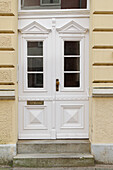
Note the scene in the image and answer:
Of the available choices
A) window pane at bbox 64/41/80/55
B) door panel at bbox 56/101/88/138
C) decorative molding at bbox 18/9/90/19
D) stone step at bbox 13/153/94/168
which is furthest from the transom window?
stone step at bbox 13/153/94/168

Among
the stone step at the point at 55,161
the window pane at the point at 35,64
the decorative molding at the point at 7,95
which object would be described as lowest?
the stone step at the point at 55,161

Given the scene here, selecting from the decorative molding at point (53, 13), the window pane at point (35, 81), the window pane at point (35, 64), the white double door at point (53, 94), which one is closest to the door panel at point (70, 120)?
the white double door at point (53, 94)

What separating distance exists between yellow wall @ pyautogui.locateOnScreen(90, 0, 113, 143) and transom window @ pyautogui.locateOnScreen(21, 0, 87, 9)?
19.1 inches

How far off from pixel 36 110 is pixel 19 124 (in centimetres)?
53

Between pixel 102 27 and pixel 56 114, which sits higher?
pixel 102 27

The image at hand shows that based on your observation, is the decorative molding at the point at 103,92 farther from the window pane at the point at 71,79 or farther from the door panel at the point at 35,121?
the door panel at the point at 35,121

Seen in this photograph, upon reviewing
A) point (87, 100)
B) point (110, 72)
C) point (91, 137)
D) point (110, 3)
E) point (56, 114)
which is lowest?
point (91, 137)

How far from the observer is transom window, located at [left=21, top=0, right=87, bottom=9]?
5203 millimetres

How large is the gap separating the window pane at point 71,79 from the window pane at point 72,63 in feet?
0.48

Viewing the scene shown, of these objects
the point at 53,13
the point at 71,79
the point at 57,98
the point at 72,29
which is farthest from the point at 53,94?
the point at 53,13

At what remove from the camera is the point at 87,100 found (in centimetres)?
514

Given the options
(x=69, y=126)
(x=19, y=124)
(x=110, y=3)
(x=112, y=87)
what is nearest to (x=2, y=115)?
(x=19, y=124)

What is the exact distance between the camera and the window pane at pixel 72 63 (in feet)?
17.1

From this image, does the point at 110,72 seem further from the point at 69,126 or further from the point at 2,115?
the point at 2,115
